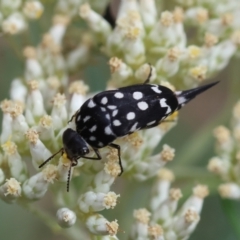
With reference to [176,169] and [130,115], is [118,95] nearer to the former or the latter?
[130,115]

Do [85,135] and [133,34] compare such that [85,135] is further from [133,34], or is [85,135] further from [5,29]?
[5,29]

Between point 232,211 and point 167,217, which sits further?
point 232,211

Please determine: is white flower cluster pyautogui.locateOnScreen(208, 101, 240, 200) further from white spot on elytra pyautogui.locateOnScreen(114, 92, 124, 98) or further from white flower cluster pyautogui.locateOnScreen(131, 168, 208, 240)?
white spot on elytra pyautogui.locateOnScreen(114, 92, 124, 98)

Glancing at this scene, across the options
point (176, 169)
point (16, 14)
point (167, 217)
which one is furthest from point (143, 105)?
point (16, 14)

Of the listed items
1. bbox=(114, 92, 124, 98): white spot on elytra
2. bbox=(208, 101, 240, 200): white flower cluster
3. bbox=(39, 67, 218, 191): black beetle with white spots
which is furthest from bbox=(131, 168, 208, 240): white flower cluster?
bbox=(114, 92, 124, 98): white spot on elytra

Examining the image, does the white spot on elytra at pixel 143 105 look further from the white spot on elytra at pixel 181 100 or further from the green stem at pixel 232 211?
the green stem at pixel 232 211

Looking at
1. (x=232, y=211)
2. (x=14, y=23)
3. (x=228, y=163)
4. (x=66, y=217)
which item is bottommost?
(x=232, y=211)

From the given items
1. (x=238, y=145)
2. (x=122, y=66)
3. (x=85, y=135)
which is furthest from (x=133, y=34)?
(x=238, y=145)
